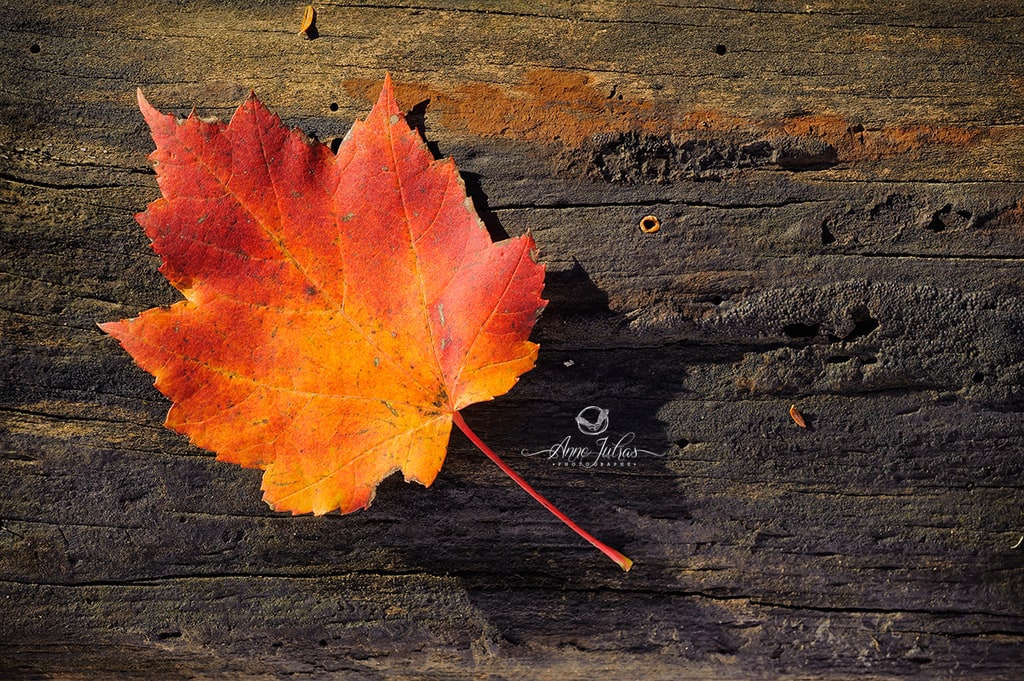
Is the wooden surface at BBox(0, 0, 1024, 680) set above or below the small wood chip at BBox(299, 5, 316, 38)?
below

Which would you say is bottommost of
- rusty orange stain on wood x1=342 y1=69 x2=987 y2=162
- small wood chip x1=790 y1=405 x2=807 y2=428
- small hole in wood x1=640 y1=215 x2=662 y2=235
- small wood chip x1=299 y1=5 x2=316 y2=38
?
small wood chip x1=790 y1=405 x2=807 y2=428

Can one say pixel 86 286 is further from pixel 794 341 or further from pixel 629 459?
pixel 794 341

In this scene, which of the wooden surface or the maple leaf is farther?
the wooden surface

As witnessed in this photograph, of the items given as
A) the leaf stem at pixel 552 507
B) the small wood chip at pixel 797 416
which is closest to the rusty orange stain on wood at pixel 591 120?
the small wood chip at pixel 797 416

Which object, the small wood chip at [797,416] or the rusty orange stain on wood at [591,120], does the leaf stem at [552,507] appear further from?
the rusty orange stain on wood at [591,120]

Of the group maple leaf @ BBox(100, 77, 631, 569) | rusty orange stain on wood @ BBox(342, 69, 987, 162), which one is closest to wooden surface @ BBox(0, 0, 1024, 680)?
rusty orange stain on wood @ BBox(342, 69, 987, 162)
